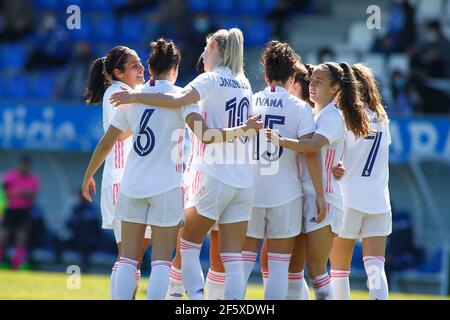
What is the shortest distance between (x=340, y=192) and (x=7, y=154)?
480 inches

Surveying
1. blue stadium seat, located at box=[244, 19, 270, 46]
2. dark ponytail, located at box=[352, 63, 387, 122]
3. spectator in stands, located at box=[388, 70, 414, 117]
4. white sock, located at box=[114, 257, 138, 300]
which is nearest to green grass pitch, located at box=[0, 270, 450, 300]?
dark ponytail, located at box=[352, 63, 387, 122]

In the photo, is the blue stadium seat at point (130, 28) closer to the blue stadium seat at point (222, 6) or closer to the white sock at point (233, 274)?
the blue stadium seat at point (222, 6)

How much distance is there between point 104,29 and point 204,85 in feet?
44.9

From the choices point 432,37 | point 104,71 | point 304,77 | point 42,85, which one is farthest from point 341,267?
point 42,85

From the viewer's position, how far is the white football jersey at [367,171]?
27.4 feet

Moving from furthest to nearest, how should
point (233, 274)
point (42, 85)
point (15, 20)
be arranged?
point (15, 20) → point (42, 85) → point (233, 274)

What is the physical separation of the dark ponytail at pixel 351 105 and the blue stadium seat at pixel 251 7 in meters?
12.5

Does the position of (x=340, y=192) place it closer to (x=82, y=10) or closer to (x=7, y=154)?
(x=7, y=154)

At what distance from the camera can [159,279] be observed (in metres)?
7.34

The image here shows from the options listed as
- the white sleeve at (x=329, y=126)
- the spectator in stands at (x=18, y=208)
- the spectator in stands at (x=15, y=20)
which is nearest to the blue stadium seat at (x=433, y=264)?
the spectator in stands at (x=18, y=208)

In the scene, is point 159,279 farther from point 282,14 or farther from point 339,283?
point 282,14

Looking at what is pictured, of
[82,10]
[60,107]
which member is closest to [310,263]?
[60,107]

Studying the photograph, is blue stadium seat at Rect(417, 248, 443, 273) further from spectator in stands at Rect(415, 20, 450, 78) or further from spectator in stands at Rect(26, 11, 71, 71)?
spectator in stands at Rect(26, 11, 71, 71)
